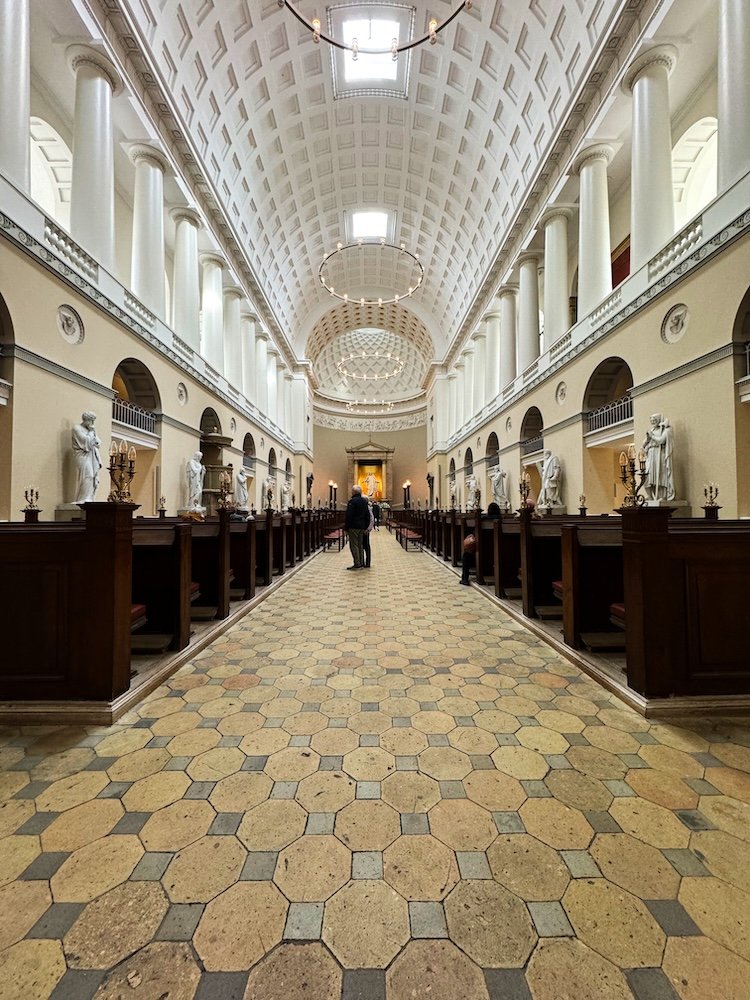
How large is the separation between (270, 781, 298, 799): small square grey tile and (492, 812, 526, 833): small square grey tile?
0.84 meters

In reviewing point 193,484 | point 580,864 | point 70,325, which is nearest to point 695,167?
point 70,325

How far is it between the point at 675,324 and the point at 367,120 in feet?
44.4

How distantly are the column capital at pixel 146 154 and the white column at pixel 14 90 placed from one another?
361 centimetres

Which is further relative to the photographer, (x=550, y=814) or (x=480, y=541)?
(x=480, y=541)

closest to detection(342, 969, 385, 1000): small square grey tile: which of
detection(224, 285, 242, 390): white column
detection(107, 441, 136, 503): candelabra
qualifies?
detection(107, 441, 136, 503): candelabra

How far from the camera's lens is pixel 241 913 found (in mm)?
1262

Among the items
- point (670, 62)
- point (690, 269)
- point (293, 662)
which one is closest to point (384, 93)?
point (670, 62)

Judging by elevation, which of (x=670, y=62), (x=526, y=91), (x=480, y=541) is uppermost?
(x=526, y=91)

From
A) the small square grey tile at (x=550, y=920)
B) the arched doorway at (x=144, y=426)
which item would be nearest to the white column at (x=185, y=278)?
the arched doorway at (x=144, y=426)

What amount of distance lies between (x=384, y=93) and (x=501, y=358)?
9047 millimetres

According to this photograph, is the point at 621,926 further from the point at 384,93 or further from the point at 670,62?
the point at 384,93

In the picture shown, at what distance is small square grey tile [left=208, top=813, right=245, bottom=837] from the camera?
158cm

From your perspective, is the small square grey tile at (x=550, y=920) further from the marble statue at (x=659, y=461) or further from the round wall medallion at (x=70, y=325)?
the round wall medallion at (x=70, y=325)

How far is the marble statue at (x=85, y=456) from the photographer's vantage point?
643 centimetres
